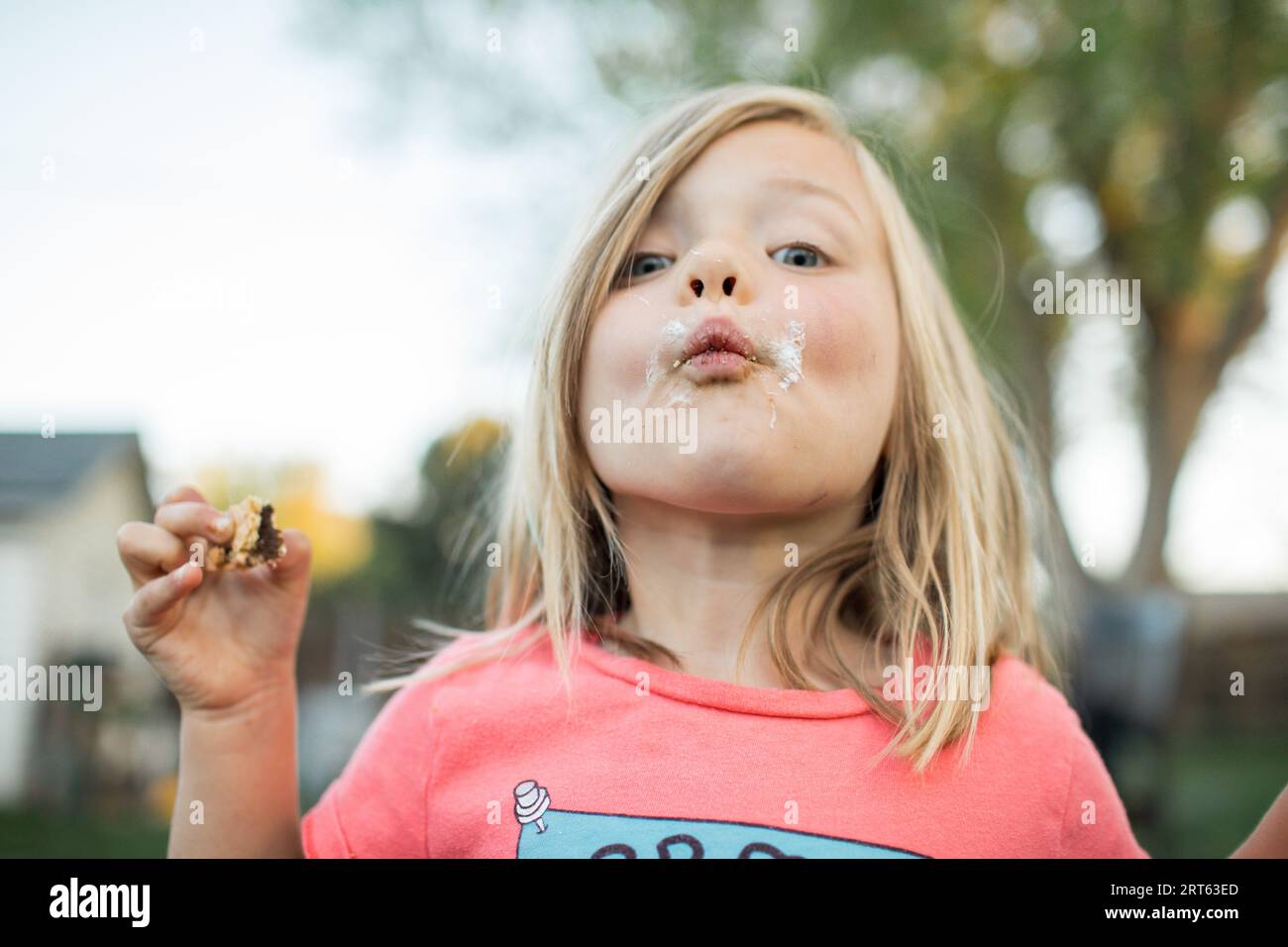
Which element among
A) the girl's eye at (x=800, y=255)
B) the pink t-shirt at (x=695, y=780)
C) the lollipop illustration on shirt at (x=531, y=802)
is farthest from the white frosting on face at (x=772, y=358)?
the lollipop illustration on shirt at (x=531, y=802)

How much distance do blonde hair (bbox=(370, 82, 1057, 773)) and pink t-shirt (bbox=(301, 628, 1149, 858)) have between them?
0.16 ft

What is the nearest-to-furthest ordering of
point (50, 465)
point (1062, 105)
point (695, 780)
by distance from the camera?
point (695, 780)
point (50, 465)
point (1062, 105)

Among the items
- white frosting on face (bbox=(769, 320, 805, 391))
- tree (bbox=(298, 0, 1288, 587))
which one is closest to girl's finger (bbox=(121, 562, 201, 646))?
white frosting on face (bbox=(769, 320, 805, 391))

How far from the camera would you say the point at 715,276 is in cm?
107

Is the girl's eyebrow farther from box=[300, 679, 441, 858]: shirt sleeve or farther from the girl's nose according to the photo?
box=[300, 679, 441, 858]: shirt sleeve

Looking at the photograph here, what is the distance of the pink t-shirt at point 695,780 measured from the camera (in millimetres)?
1000

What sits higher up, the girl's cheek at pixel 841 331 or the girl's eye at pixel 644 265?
the girl's eye at pixel 644 265

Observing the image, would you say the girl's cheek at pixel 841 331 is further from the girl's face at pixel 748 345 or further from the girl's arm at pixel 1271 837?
the girl's arm at pixel 1271 837

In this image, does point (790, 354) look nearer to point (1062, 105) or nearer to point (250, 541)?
point (250, 541)

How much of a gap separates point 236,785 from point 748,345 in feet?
2.56

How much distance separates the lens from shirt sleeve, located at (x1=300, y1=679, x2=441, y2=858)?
112 centimetres

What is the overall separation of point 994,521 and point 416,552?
1241cm

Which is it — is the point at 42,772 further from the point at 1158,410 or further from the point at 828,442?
the point at 1158,410

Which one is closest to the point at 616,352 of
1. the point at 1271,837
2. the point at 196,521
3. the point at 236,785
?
the point at 196,521
